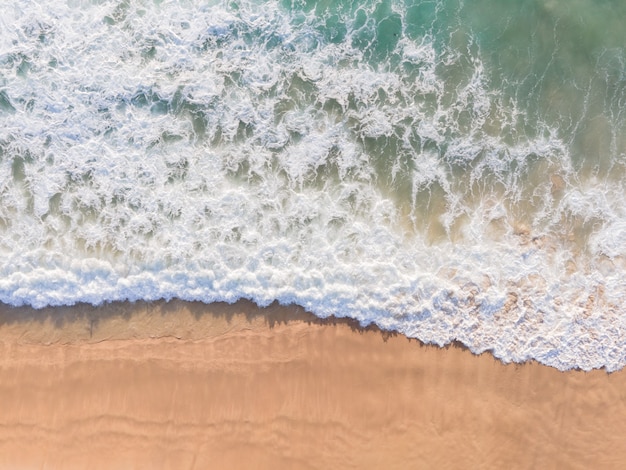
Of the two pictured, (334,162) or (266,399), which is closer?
(266,399)

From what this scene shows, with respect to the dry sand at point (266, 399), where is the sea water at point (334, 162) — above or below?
above

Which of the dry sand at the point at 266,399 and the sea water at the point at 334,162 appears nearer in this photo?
the dry sand at the point at 266,399

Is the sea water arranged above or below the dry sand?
above

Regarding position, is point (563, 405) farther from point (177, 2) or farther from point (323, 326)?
point (177, 2)

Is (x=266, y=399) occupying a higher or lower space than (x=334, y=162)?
lower

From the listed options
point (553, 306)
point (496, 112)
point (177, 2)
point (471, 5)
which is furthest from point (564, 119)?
point (177, 2)
